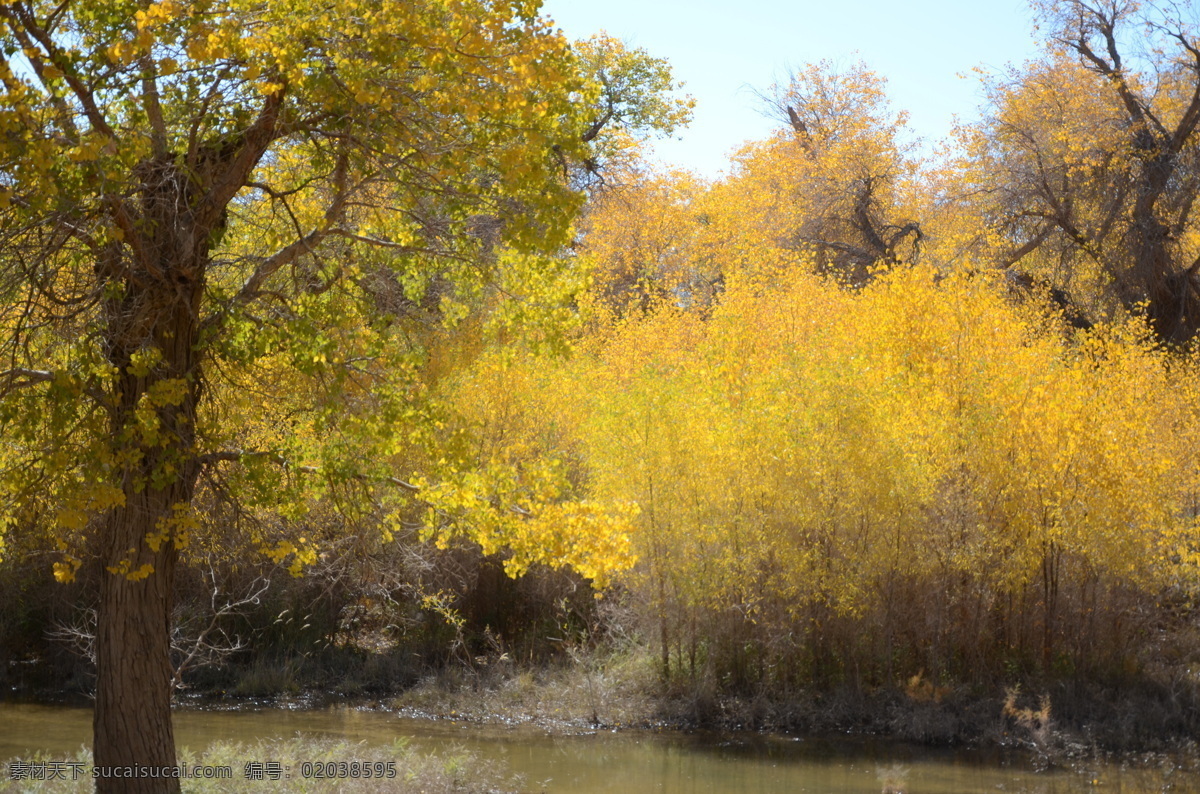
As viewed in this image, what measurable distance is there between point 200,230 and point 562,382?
466 inches

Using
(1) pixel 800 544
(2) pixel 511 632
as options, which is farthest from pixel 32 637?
(1) pixel 800 544

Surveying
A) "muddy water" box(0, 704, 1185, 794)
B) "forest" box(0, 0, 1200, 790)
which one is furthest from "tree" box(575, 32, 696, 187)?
"muddy water" box(0, 704, 1185, 794)

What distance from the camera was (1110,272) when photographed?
877 inches

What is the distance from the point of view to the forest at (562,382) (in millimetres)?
6762

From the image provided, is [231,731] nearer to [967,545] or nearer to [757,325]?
[967,545]

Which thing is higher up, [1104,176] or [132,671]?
[1104,176]

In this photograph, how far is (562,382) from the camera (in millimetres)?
18984

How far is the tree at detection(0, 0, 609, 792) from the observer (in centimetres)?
624

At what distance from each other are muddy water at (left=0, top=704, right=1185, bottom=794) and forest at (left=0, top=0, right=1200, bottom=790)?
1084 millimetres

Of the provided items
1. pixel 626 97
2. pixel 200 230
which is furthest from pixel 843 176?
pixel 200 230

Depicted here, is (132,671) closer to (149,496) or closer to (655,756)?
(149,496)

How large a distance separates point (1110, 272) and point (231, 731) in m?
17.5

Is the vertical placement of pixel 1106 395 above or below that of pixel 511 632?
above

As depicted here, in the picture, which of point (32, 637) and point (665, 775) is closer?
point (665, 775)
